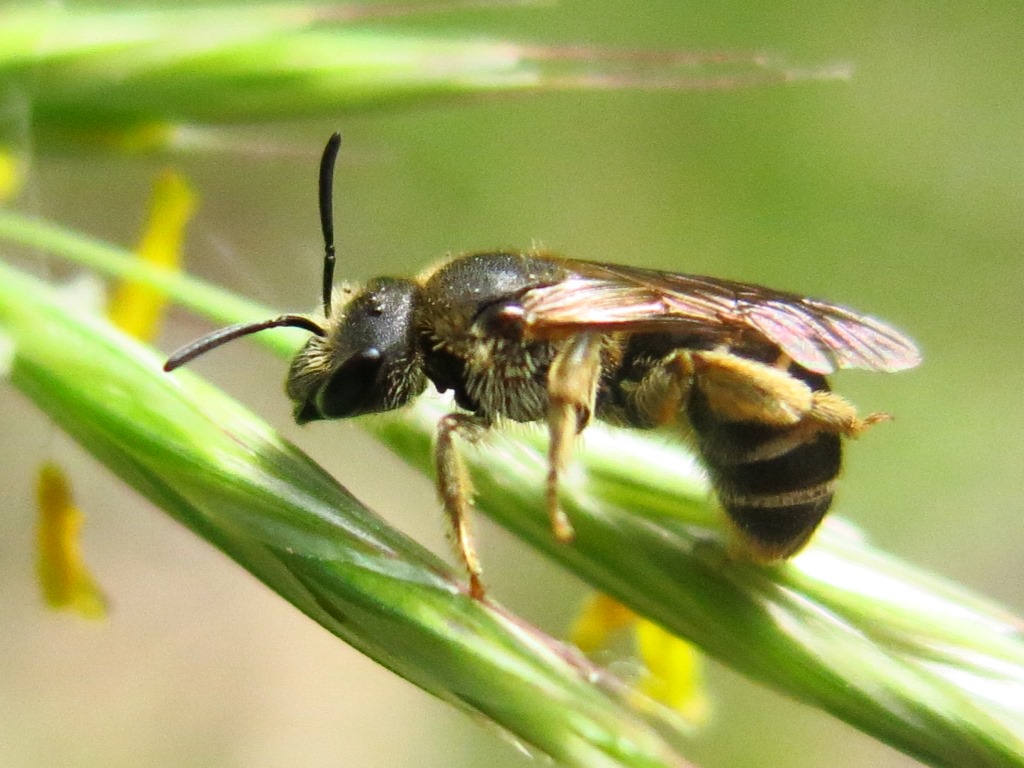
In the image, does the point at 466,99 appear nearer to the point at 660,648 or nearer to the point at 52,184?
the point at 660,648

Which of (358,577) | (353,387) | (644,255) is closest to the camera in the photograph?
(358,577)

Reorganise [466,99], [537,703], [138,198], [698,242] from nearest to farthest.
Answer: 1. [537,703]
2. [466,99]
3. [138,198]
4. [698,242]

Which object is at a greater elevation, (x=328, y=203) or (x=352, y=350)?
(x=328, y=203)

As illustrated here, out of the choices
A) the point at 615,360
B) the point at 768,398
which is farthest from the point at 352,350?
the point at 768,398

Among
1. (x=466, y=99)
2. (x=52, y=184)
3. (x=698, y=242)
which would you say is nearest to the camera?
(x=466, y=99)

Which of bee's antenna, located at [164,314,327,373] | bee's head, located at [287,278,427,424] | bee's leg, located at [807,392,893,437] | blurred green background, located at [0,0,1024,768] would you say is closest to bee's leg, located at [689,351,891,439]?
bee's leg, located at [807,392,893,437]

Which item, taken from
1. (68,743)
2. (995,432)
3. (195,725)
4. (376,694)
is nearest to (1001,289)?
(995,432)

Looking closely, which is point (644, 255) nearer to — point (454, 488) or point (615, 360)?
point (615, 360)
